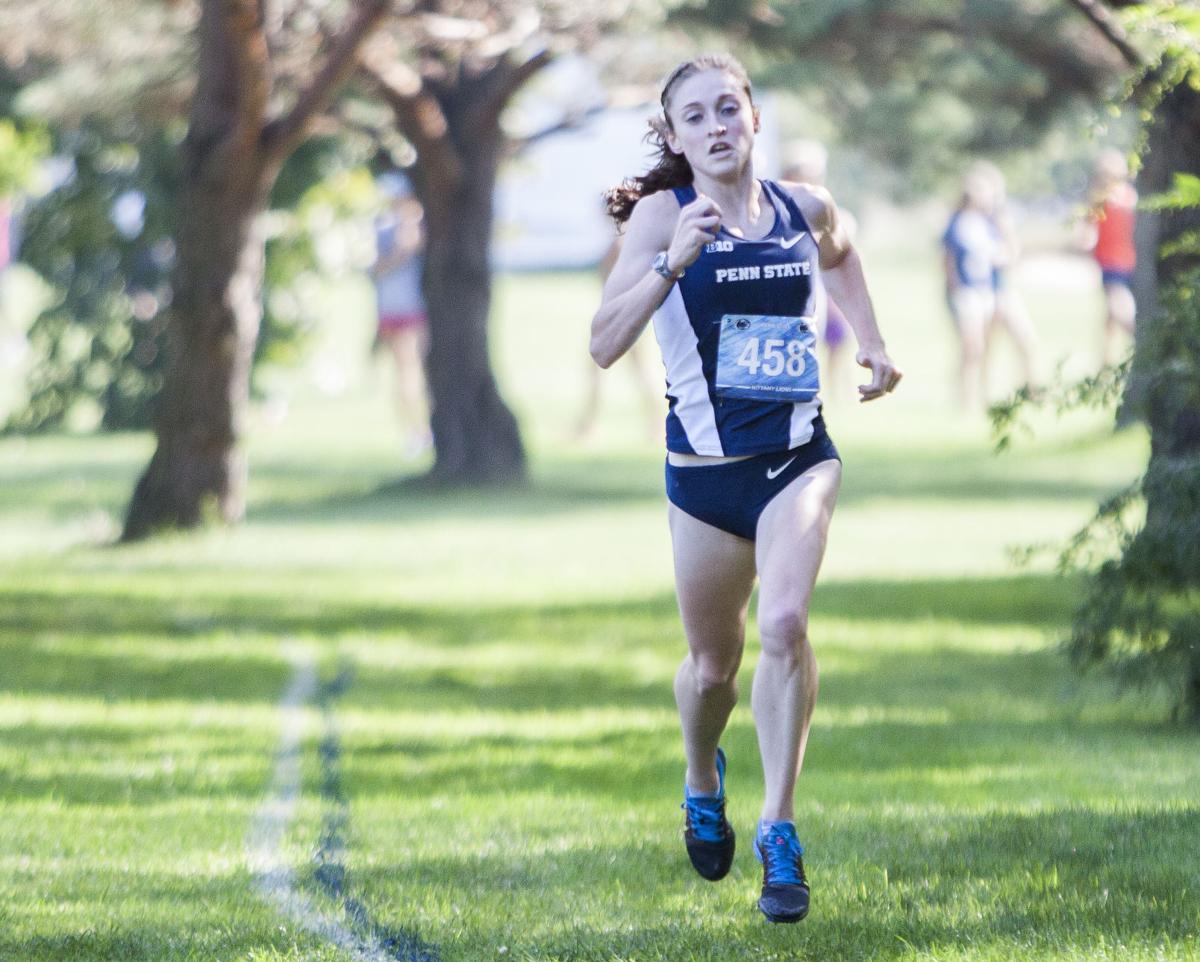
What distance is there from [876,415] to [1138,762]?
17.9 metres

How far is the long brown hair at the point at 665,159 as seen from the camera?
5633 mm

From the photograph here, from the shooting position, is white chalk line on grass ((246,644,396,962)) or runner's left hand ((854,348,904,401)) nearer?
white chalk line on grass ((246,644,396,962))

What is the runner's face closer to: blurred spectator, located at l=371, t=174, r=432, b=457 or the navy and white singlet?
the navy and white singlet

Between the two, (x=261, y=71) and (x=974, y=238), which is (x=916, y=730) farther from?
(x=974, y=238)

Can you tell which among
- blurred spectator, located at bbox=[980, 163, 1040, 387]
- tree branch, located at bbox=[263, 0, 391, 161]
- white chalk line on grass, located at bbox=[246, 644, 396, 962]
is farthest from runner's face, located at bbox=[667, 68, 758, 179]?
blurred spectator, located at bbox=[980, 163, 1040, 387]

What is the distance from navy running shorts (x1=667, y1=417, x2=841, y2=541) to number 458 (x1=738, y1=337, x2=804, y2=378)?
7.1 inches

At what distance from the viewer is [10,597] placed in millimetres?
13102

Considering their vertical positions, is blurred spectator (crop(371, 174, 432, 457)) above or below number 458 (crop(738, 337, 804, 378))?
below

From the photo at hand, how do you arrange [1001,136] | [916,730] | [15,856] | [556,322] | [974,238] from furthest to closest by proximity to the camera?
1. [556,322]
2. [974,238]
3. [1001,136]
4. [916,730]
5. [15,856]

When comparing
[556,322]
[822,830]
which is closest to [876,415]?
[556,322]

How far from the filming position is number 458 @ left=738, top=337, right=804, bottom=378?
5.48 metres

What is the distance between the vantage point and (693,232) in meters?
5.20

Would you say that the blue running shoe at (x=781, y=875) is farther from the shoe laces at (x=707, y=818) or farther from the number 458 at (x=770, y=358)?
the number 458 at (x=770, y=358)

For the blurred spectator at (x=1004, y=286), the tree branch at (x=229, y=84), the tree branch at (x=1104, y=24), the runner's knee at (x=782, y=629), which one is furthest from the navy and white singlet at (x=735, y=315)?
the blurred spectator at (x=1004, y=286)
